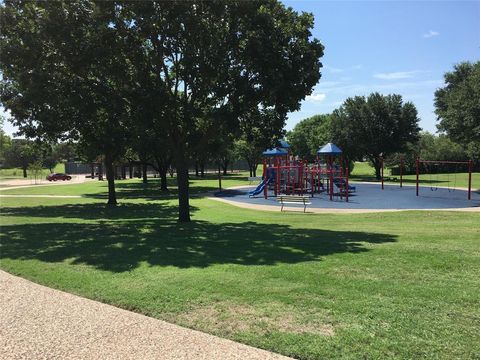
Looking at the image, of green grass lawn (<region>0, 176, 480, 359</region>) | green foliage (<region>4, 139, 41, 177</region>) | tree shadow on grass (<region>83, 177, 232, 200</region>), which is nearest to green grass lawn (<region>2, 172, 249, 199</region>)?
tree shadow on grass (<region>83, 177, 232, 200</region>)

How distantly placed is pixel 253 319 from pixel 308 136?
3290 inches

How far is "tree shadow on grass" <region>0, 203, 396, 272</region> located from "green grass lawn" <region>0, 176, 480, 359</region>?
0.04 metres

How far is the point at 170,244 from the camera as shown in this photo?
36.3 ft

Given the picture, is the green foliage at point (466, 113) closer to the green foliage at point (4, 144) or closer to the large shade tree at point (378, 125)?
the large shade tree at point (378, 125)

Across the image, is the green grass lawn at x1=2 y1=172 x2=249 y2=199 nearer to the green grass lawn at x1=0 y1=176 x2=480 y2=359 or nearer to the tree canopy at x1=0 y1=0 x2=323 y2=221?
the tree canopy at x1=0 y1=0 x2=323 y2=221

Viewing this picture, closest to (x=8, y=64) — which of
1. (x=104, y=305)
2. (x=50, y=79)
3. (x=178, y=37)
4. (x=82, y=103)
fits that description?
(x=50, y=79)

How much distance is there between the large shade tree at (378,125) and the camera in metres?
51.2

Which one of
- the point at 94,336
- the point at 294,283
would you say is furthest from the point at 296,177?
the point at 94,336

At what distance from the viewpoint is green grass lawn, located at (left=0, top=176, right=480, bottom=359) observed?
4.76 meters

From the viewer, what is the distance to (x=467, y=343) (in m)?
4.52

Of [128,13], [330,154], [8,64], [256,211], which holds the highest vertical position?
[128,13]

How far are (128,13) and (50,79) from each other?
3312 mm

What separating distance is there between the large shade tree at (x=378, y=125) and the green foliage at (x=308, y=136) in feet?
63.0

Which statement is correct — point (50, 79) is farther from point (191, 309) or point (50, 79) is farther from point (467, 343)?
point (467, 343)
